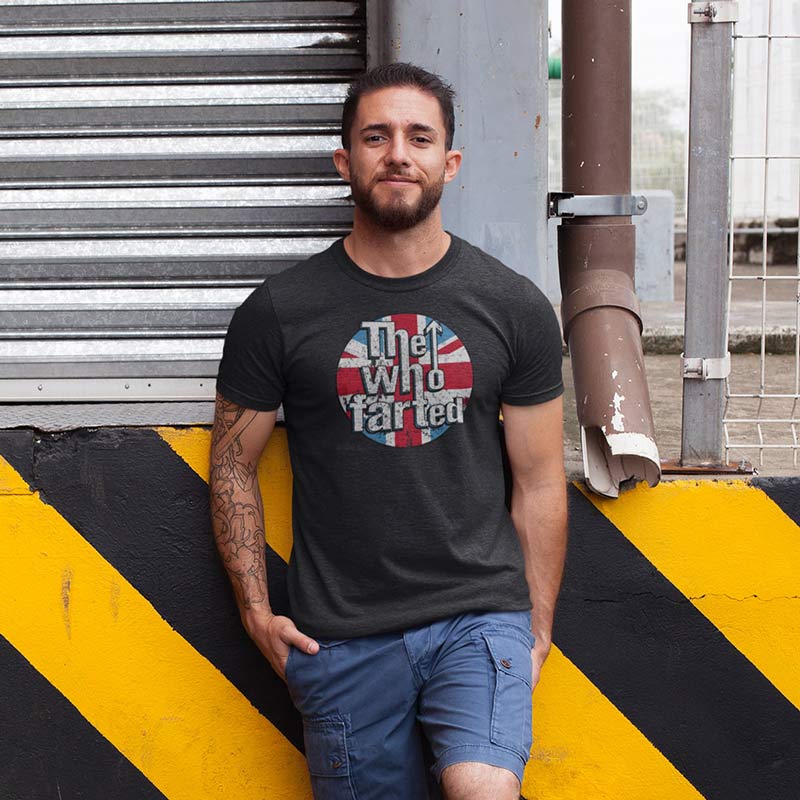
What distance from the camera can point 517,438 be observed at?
2.74 meters

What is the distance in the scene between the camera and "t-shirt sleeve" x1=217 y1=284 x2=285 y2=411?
2.60m


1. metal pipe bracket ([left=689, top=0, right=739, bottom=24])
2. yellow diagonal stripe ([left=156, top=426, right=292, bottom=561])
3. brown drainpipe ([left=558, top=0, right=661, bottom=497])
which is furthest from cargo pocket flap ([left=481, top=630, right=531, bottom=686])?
metal pipe bracket ([left=689, top=0, right=739, bottom=24])

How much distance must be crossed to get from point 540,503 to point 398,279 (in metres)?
0.62

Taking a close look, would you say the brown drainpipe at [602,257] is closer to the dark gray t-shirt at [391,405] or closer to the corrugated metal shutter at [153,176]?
the dark gray t-shirt at [391,405]

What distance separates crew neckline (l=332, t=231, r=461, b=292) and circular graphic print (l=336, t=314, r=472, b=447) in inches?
2.6

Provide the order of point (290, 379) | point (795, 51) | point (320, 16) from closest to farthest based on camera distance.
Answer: point (290, 379) < point (320, 16) < point (795, 51)

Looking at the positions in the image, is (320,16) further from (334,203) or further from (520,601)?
(520,601)

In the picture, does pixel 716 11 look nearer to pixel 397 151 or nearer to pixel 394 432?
pixel 397 151

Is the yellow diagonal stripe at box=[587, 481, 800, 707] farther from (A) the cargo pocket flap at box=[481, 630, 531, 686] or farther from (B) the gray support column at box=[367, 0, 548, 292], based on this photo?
(B) the gray support column at box=[367, 0, 548, 292]

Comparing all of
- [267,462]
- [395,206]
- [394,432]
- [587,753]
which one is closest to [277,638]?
[267,462]

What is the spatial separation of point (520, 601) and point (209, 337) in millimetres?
1154

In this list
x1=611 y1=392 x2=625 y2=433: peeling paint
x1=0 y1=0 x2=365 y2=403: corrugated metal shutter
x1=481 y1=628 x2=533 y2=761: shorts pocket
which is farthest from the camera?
x1=0 y1=0 x2=365 y2=403: corrugated metal shutter

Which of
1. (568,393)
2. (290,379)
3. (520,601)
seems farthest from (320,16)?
(568,393)

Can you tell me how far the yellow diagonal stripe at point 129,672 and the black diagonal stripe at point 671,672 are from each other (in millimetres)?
835
